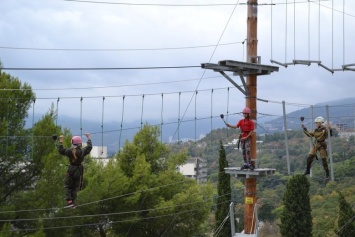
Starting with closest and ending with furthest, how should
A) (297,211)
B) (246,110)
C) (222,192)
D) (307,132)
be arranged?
(246,110)
(307,132)
(222,192)
(297,211)

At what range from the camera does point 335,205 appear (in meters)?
49.7

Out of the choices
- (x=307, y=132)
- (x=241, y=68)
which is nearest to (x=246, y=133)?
(x=241, y=68)

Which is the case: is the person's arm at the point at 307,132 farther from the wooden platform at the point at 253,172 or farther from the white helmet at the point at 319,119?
the wooden platform at the point at 253,172

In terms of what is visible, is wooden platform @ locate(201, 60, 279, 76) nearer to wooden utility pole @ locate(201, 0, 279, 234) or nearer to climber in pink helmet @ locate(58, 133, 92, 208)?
wooden utility pole @ locate(201, 0, 279, 234)

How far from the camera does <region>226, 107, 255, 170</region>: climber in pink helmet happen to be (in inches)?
432

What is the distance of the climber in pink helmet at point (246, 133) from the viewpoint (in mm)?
10969

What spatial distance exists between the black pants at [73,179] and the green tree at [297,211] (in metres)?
22.7

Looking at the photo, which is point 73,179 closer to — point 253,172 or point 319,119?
point 253,172

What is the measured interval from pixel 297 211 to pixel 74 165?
928 inches

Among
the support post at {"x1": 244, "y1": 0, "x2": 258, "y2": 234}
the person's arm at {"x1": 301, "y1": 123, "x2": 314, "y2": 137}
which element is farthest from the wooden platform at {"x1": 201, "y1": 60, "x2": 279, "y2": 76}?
the person's arm at {"x1": 301, "y1": 123, "x2": 314, "y2": 137}

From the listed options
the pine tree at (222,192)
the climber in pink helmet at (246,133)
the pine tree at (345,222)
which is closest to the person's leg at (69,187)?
the climber in pink helmet at (246,133)

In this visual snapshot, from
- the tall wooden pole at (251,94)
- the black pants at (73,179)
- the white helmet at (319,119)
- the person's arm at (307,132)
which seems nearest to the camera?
the tall wooden pole at (251,94)

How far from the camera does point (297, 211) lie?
109ft

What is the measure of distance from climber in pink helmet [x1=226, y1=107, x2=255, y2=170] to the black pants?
10.9 ft
